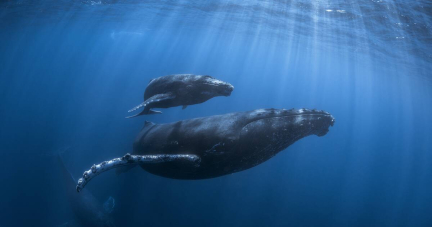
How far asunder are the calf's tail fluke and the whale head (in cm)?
205

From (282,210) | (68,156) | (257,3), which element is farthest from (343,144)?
(68,156)

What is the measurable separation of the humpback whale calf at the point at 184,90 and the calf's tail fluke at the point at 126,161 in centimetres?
213

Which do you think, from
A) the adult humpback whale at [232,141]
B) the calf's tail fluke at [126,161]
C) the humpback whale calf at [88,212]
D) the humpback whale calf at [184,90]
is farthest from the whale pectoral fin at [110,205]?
the calf's tail fluke at [126,161]

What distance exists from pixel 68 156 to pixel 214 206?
1903 centimetres

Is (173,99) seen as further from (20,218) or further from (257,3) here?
(20,218)

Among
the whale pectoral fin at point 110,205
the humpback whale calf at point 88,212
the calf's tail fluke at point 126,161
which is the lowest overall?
the whale pectoral fin at point 110,205

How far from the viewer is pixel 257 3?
2456 centimetres

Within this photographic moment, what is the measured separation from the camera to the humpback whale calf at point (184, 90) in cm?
576

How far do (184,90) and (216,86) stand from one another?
40.8 inches

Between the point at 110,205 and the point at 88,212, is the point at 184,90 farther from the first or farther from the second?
the point at 110,205

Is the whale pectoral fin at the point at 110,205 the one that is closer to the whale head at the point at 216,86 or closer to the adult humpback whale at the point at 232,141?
the adult humpback whale at the point at 232,141

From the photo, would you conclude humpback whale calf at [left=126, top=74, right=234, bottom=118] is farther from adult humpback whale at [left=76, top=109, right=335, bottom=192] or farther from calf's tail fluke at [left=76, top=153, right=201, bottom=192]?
calf's tail fluke at [left=76, top=153, right=201, bottom=192]

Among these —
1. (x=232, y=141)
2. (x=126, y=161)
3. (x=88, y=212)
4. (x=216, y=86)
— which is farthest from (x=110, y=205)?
(x=232, y=141)

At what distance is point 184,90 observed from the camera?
6.18 metres
